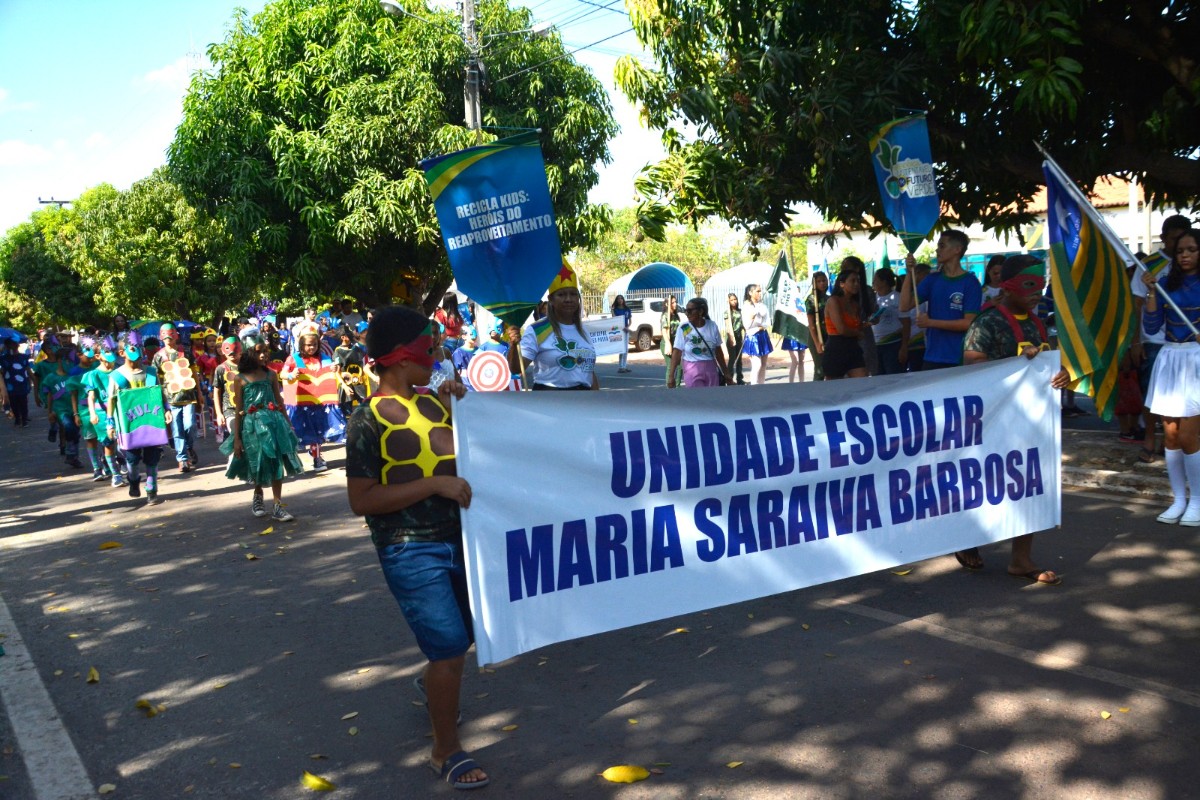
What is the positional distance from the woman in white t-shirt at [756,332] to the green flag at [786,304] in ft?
6.09

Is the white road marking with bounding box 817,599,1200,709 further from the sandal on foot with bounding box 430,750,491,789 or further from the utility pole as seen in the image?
the utility pole

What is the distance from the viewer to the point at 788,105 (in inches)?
379

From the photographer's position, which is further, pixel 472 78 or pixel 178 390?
pixel 472 78

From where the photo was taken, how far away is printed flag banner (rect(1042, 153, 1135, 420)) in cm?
612

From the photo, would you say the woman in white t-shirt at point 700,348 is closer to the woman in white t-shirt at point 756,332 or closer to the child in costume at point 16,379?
the woman in white t-shirt at point 756,332

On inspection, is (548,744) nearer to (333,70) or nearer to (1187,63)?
(1187,63)

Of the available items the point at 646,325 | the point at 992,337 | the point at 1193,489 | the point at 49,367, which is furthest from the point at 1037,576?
the point at 646,325

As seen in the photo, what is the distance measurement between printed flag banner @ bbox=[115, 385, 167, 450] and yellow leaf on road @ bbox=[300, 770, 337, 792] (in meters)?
7.88

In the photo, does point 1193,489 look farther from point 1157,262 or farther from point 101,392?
point 101,392

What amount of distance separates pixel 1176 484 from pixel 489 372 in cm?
647

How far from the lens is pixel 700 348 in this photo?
11.2 meters

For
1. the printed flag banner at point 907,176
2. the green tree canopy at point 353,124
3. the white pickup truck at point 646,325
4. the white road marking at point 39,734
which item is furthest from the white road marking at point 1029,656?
the white pickup truck at point 646,325

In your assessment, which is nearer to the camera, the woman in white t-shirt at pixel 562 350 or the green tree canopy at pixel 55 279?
the woman in white t-shirt at pixel 562 350

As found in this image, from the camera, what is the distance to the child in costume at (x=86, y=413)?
1335 centimetres
